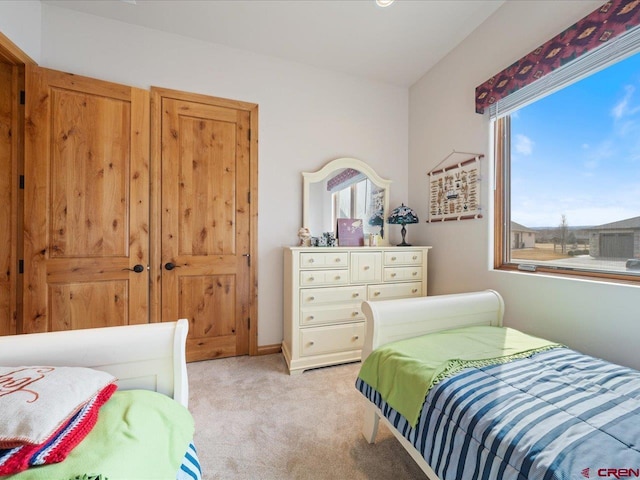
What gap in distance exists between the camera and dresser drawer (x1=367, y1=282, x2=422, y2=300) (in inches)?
94.4

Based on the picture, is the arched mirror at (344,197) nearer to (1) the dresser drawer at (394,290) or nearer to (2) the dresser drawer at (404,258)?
(2) the dresser drawer at (404,258)

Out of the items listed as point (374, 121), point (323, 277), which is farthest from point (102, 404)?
point (374, 121)

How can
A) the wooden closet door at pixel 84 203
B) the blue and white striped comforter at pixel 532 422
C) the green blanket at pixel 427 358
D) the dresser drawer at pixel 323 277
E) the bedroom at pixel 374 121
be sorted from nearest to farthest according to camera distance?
the blue and white striped comforter at pixel 532 422, the green blanket at pixel 427 358, the bedroom at pixel 374 121, the wooden closet door at pixel 84 203, the dresser drawer at pixel 323 277

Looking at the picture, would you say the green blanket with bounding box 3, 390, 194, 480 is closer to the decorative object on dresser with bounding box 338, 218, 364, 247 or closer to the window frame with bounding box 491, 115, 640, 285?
the decorative object on dresser with bounding box 338, 218, 364, 247

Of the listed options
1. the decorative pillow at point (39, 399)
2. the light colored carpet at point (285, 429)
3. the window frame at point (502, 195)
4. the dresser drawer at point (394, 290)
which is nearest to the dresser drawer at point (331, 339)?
the light colored carpet at point (285, 429)

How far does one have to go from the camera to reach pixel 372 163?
2.92 meters

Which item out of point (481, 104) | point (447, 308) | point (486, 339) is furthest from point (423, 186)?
point (486, 339)

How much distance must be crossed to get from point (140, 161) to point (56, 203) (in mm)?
629

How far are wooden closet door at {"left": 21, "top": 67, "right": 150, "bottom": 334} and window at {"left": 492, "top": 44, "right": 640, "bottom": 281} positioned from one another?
2856mm

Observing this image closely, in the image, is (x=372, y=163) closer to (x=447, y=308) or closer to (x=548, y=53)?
(x=548, y=53)

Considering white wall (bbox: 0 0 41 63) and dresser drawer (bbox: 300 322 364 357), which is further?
dresser drawer (bbox: 300 322 364 357)

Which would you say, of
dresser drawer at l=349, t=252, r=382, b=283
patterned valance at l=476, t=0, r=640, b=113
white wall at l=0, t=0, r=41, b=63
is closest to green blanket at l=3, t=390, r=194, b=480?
dresser drawer at l=349, t=252, r=382, b=283

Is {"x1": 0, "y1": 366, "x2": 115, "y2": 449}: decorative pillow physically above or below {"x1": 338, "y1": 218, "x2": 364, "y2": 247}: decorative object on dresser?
below

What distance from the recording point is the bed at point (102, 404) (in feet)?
2.00
